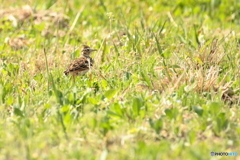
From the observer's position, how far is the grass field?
5066 millimetres

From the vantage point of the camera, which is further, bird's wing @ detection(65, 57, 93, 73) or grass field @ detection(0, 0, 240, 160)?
bird's wing @ detection(65, 57, 93, 73)

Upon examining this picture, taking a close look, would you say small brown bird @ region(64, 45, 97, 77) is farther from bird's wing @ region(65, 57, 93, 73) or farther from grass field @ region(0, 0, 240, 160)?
grass field @ region(0, 0, 240, 160)

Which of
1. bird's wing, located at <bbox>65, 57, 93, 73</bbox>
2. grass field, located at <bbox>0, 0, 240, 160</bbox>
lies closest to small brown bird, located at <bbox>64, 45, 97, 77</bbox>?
bird's wing, located at <bbox>65, 57, 93, 73</bbox>

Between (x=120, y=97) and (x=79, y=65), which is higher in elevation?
(x=79, y=65)

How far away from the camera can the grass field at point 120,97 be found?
16.6 ft

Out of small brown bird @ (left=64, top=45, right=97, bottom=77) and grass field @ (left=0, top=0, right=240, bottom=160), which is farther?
small brown bird @ (left=64, top=45, right=97, bottom=77)

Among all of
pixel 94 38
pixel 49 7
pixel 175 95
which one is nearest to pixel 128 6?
pixel 49 7

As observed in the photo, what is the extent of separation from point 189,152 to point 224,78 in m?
2.10

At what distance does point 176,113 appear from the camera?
561 centimetres

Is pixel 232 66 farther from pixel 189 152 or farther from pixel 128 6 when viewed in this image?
pixel 128 6

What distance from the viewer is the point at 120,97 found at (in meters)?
6.38

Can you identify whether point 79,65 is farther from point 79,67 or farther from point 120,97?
point 120,97

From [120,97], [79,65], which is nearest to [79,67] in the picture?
[79,65]

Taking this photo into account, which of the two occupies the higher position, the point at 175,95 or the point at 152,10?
the point at 152,10
